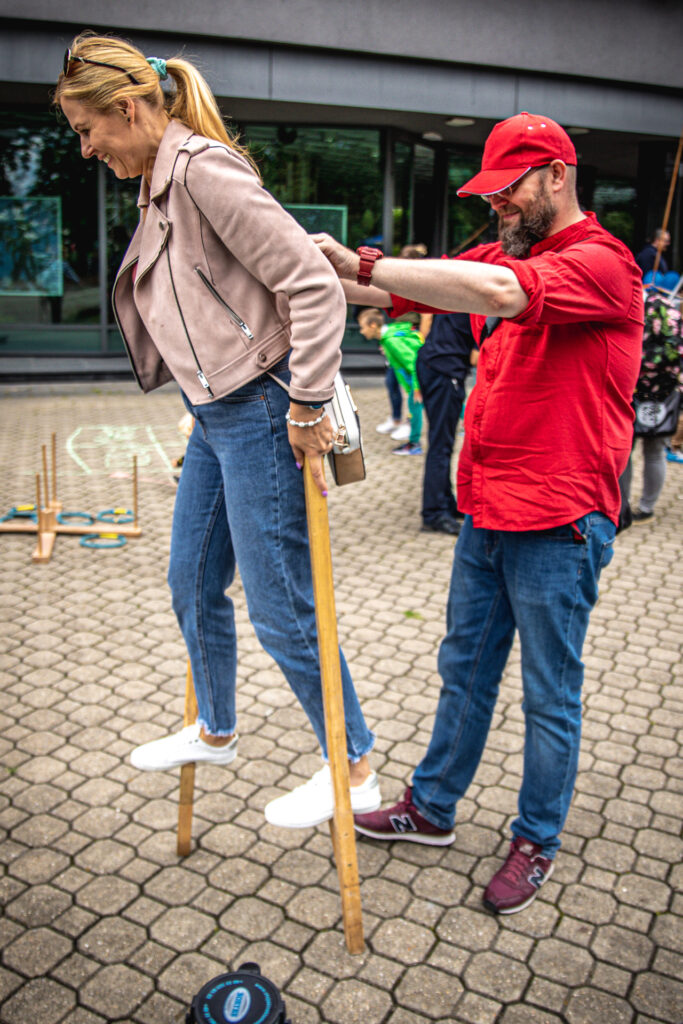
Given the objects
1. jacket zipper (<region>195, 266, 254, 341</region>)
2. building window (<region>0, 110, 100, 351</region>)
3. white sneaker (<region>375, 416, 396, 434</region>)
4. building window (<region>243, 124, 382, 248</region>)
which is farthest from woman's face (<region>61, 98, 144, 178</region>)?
building window (<region>243, 124, 382, 248</region>)

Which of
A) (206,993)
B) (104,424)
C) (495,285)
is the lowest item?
(104,424)

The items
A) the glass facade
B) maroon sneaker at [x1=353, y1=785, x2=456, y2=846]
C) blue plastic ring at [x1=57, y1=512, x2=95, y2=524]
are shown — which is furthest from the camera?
the glass facade

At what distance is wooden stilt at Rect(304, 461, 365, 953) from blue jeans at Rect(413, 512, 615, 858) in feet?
1.78

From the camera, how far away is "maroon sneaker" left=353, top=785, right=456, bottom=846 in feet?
10.2

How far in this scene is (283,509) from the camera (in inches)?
97.3

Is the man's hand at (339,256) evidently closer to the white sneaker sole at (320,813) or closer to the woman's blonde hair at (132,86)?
the woman's blonde hair at (132,86)

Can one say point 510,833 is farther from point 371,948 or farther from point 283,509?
point 283,509

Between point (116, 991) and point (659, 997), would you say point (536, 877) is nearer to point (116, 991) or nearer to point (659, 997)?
point (659, 997)

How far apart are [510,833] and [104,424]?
8.82m

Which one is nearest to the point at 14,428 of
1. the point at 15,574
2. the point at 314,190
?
the point at 15,574

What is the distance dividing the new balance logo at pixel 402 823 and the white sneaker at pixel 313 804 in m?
0.33

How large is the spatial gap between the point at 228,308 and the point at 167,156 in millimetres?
404

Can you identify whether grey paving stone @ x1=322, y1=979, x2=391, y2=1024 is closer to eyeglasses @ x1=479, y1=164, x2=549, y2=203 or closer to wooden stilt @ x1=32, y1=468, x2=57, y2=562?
eyeglasses @ x1=479, y1=164, x2=549, y2=203

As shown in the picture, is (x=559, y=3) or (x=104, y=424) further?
(x=559, y=3)
